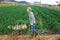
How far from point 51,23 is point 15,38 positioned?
3578mm

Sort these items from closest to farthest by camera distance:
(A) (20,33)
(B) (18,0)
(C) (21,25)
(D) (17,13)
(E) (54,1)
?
(A) (20,33)
(C) (21,25)
(D) (17,13)
(E) (54,1)
(B) (18,0)

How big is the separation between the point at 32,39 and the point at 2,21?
407 centimetres

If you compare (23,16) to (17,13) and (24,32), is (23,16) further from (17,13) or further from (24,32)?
(24,32)

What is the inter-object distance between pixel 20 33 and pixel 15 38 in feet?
3.03

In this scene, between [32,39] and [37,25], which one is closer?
[32,39]

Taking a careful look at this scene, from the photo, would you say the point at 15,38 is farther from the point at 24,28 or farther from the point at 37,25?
the point at 37,25

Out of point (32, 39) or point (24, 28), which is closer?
point (32, 39)

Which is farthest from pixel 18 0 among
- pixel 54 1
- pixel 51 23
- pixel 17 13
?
pixel 51 23

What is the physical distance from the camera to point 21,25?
10.9m

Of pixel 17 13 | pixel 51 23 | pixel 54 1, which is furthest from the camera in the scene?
pixel 54 1

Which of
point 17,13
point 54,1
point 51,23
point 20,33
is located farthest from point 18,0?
point 20,33

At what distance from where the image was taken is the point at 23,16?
1357 cm

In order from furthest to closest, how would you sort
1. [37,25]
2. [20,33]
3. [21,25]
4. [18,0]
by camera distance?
1. [18,0]
2. [37,25]
3. [21,25]
4. [20,33]

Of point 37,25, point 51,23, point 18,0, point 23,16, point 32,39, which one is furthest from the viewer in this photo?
point 18,0
